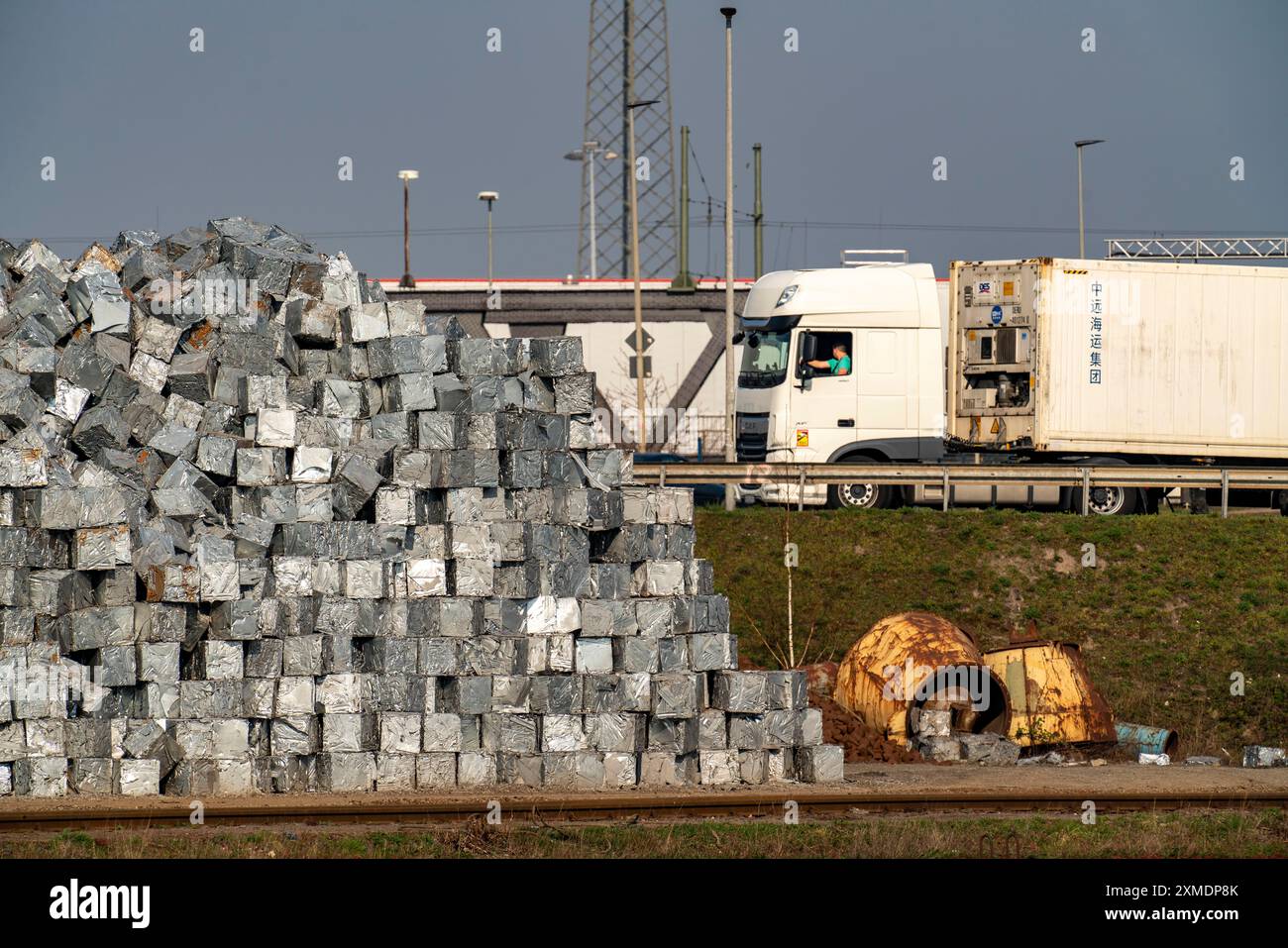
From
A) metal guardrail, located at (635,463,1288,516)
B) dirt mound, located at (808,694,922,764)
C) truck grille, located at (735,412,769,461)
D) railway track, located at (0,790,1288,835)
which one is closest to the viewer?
railway track, located at (0,790,1288,835)

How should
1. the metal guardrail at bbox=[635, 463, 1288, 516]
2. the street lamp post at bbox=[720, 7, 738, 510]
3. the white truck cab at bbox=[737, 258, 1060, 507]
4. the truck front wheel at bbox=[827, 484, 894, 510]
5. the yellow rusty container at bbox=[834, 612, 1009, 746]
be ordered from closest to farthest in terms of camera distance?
the yellow rusty container at bbox=[834, 612, 1009, 746], the metal guardrail at bbox=[635, 463, 1288, 516], the truck front wheel at bbox=[827, 484, 894, 510], the white truck cab at bbox=[737, 258, 1060, 507], the street lamp post at bbox=[720, 7, 738, 510]

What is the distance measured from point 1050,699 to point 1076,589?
488 centimetres

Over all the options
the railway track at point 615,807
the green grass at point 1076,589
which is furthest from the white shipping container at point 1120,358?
the railway track at point 615,807

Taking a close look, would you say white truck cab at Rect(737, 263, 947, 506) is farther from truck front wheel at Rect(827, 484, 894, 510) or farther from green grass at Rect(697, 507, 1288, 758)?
green grass at Rect(697, 507, 1288, 758)

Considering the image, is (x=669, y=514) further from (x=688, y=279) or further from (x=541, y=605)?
(x=688, y=279)

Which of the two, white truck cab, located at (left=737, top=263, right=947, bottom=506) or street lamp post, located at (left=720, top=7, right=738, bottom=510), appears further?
street lamp post, located at (left=720, top=7, right=738, bottom=510)

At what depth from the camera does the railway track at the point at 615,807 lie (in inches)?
502

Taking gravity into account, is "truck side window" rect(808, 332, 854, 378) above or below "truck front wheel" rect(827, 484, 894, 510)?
above

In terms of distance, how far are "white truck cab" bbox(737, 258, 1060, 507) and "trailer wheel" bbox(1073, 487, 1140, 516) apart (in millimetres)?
449

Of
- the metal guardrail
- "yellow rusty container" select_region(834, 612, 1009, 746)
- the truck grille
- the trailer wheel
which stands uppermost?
the truck grille

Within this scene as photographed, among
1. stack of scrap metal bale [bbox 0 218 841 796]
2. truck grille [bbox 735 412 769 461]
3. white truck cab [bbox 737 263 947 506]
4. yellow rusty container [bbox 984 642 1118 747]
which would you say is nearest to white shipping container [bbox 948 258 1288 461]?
white truck cab [bbox 737 263 947 506]

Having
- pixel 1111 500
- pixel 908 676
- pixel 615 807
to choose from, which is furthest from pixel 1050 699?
pixel 1111 500

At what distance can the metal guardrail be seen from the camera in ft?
82.5

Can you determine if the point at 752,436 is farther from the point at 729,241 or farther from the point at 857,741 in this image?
the point at 857,741
